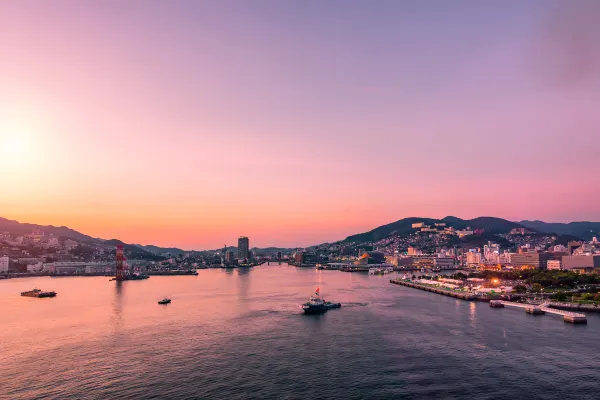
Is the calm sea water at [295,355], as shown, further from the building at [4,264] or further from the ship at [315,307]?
the building at [4,264]

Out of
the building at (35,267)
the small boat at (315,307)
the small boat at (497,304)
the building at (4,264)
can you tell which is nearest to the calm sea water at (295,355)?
the small boat at (315,307)

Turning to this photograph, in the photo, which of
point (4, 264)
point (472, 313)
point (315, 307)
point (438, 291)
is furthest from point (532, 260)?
point (4, 264)

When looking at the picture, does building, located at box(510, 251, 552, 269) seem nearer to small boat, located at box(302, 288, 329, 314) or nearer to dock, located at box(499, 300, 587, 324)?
dock, located at box(499, 300, 587, 324)

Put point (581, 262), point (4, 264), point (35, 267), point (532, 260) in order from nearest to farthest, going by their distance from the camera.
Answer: point (581, 262)
point (4, 264)
point (532, 260)
point (35, 267)

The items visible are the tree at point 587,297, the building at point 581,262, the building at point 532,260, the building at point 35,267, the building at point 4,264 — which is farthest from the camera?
the building at point 35,267

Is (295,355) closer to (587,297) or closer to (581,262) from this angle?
(587,297)

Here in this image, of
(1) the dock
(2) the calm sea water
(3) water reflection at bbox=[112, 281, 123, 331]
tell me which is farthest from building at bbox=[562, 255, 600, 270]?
(3) water reflection at bbox=[112, 281, 123, 331]
